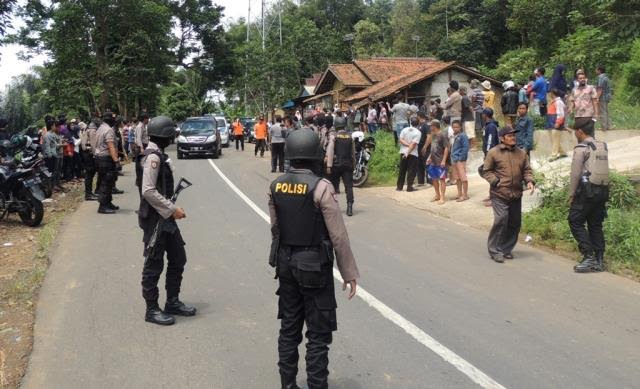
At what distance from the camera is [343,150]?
11422 mm

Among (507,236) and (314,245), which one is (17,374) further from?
(507,236)

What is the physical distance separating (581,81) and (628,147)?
203 centimetres

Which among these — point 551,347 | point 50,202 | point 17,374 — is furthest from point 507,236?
point 50,202

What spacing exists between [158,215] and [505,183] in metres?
4.69

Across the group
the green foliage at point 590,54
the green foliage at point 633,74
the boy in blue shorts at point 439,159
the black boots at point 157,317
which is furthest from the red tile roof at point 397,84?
the black boots at point 157,317

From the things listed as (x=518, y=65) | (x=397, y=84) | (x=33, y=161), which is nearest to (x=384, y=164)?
(x=33, y=161)

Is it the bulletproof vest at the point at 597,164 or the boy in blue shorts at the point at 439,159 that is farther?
the boy in blue shorts at the point at 439,159

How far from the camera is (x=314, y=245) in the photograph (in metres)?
3.81

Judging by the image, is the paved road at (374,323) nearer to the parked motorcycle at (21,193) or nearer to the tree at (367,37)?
the parked motorcycle at (21,193)

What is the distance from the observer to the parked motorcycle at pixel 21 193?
33.1 ft

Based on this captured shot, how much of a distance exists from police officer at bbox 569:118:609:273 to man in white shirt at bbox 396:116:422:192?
6580 mm

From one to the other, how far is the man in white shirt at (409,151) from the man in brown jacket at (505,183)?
19.1ft

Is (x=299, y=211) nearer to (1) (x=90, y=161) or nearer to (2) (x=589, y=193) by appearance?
(2) (x=589, y=193)

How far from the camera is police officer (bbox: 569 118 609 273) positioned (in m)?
7.19
